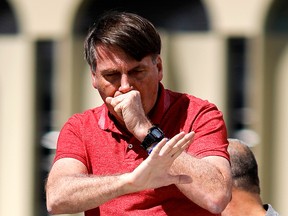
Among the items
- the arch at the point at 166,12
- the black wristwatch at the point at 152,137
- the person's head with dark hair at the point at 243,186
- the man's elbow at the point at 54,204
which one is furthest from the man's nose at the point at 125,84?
the arch at the point at 166,12

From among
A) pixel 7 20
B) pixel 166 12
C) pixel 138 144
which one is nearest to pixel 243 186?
pixel 138 144

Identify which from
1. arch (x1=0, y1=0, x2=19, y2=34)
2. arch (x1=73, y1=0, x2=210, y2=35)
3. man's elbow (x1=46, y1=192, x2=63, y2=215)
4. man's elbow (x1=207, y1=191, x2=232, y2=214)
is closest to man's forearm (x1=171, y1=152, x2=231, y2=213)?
man's elbow (x1=207, y1=191, x2=232, y2=214)

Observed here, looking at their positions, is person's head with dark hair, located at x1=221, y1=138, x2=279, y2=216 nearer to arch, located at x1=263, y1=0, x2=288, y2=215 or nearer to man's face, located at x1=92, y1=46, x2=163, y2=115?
man's face, located at x1=92, y1=46, x2=163, y2=115

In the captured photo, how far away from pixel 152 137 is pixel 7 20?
8.90 m

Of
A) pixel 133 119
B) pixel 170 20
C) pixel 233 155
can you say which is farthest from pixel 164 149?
pixel 170 20

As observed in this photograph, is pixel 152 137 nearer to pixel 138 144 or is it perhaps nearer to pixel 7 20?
pixel 138 144

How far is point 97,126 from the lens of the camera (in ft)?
12.4

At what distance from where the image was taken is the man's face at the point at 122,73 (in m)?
3.56

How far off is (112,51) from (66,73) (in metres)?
8.57

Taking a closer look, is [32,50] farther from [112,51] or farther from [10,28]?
[112,51]

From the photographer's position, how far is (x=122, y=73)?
3.56 m

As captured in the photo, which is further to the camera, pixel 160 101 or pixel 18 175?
pixel 18 175

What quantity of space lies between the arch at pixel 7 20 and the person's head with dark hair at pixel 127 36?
866cm

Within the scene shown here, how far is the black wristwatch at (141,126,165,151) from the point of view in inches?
139
